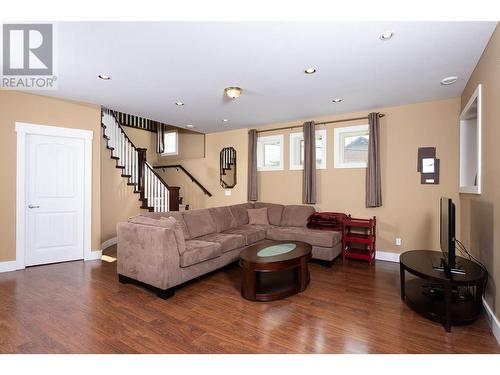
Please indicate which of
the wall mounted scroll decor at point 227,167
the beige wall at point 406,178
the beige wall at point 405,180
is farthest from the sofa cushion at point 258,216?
the beige wall at point 406,178

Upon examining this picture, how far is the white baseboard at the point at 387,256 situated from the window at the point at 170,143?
5.56 metres

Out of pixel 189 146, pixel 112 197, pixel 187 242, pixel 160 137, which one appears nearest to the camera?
pixel 187 242

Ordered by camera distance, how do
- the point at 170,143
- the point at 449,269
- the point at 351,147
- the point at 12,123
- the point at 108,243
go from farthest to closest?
the point at 170,143 → the point at 108,243 → the point at 351,147 → the point at 12,123 → the point at 449,269

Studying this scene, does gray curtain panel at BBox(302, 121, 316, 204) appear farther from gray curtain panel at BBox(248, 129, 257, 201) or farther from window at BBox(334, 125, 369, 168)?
gray curtain panel at BBox(248, 129, 257, 201)

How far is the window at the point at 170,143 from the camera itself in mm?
7117

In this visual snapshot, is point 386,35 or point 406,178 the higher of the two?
point 386,35

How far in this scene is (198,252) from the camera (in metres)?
3.06

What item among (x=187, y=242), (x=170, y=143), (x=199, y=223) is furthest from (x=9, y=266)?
(x=170, y=143)

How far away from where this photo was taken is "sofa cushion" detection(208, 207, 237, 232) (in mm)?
4240

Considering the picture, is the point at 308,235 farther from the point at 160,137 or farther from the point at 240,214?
the point at 160,137

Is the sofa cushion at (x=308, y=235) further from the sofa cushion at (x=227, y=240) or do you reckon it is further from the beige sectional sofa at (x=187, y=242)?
the sofa cushion at (x=227, y=240)

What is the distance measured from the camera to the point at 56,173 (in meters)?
3.97

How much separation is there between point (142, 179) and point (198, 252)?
130 inches

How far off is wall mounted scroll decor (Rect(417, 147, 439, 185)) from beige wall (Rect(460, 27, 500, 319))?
3.66ft
